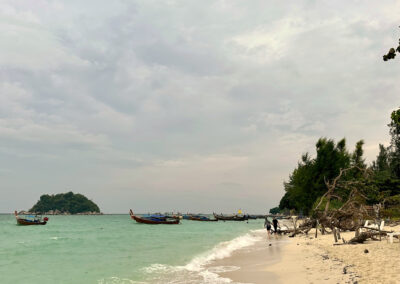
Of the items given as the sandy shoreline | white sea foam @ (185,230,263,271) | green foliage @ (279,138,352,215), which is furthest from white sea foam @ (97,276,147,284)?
green foliage @ (279,138,352,215)

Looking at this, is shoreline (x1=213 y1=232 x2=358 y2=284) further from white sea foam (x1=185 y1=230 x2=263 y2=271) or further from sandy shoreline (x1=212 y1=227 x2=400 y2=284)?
white sea foam (x1=185 y1=230 x2=263 y2=271)

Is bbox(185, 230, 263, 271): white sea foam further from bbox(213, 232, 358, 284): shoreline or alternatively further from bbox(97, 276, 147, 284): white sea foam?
bbox(97, 276, 147, 284): white sea foam

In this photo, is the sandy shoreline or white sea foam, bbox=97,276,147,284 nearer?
the sandy shoreline

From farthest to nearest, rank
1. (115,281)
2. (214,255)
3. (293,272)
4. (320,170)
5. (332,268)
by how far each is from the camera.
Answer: (320,170) → (214,255) → (115,281) → (293,272) → (332,268)

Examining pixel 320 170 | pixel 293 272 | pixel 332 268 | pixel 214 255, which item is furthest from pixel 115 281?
pixel 320 170

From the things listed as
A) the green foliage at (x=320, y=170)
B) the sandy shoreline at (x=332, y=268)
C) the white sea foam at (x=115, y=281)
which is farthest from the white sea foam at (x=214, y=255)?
the green foliage at (x=320, y=170)

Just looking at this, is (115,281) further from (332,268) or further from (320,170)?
(320,170)

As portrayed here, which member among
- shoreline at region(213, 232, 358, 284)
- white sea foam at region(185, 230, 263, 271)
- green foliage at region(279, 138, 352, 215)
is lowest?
white sea foam at region(185, 230, 263, 271)

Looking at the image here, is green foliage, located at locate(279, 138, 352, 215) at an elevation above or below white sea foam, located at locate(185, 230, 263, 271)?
above

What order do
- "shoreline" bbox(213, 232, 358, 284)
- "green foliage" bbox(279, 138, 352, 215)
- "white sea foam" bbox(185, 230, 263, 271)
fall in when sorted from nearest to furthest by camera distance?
1. "shoreline" bbox(213, 232, 358, 284)
2. "white sea foam" bbox(185, 230, 263, 271)
3. "green foliage" bbox(279, 138, 352, 215)

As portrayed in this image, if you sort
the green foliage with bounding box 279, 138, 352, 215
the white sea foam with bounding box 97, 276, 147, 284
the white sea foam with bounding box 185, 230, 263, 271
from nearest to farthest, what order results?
the white sea foam with bounding box 97, 276, 147, 284 < the white sea foam with bounding box 185, 230, 263, 271 < the green foliage with bounding box 279, 138, 352, 215

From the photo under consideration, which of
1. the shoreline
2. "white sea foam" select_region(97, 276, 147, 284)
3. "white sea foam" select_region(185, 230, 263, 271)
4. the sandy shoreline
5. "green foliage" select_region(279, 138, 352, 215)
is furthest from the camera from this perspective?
"green foliage" select_region(279, 138, 352, 215)

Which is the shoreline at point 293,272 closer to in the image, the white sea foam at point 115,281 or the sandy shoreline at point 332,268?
the sandy shoreline at point 332,268

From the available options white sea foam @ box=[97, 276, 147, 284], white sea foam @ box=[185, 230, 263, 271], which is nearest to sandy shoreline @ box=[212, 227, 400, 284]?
white sea foam @ box=[185, 230, 263, 271]
